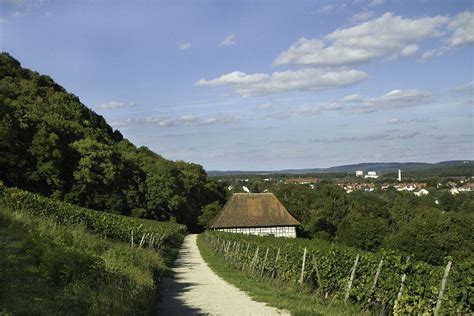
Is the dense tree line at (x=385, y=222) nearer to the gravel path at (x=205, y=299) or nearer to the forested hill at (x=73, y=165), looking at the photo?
the forested hill at (x=73, y=165)

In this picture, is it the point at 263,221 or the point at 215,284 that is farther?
the point at 263,221

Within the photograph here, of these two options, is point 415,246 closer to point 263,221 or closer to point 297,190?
point 263,221

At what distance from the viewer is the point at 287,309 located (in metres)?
11.1

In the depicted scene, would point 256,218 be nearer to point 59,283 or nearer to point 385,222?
point 385,222

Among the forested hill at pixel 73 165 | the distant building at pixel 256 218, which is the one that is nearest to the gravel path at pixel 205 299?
the forested hill at pixel 73 165

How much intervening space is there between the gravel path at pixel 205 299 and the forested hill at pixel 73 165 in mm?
30918

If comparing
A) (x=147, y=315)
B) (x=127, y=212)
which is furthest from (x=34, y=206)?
(x=127, y=212)

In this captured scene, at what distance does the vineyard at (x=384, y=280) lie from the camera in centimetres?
949

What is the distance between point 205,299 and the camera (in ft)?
41.7

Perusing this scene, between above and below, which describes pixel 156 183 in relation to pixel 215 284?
above

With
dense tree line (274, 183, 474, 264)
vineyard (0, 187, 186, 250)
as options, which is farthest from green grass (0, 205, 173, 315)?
dense tree line (274, 183, 474, 264)

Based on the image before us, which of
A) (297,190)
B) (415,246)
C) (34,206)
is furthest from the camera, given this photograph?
(297,190)

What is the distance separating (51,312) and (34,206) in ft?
41.9

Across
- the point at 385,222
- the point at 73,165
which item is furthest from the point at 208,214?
the point at 385,222
